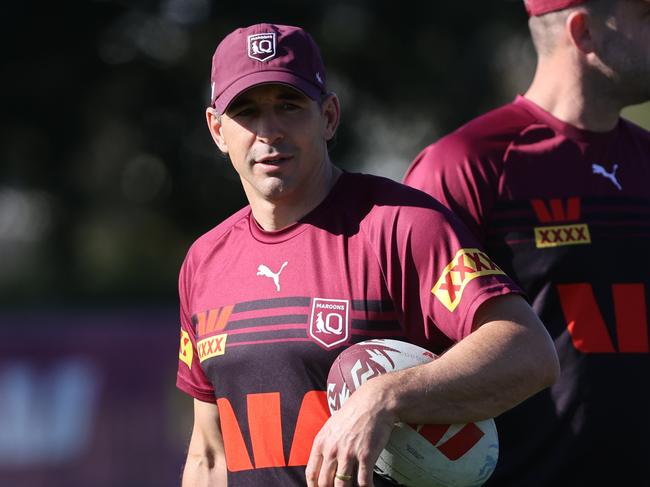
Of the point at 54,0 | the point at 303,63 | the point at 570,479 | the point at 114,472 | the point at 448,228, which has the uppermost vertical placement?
the point at 54,0

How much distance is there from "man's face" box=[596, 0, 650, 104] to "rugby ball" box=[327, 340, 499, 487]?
1.71 meters

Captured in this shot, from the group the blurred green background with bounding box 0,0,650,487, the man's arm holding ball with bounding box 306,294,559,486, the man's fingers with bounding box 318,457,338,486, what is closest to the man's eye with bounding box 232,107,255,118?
the man's arm holding ball with bounding box 306,294,559,486

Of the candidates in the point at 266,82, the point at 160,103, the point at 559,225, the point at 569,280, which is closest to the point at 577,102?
the point at 559,225

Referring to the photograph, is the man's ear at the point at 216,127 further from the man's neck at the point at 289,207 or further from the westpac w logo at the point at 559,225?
the westpac w logo at the point at 559,225

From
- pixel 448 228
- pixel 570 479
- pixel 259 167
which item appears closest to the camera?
pixel 448 228

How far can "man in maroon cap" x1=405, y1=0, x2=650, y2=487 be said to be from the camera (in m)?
4.47

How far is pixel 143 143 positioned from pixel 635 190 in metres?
12.8

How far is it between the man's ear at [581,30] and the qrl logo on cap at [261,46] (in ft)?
4.50

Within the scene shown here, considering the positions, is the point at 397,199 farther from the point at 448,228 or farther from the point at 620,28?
the point at 620,28

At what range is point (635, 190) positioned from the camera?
4.66 metres

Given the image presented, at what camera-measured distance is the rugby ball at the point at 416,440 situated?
3484 mm

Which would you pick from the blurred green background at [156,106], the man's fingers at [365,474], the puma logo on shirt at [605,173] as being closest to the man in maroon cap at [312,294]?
the man's fingers at [365,474]

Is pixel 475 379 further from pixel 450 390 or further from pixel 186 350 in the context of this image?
pixel 186 350

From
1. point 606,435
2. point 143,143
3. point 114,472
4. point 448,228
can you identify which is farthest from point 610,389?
point 143,143
